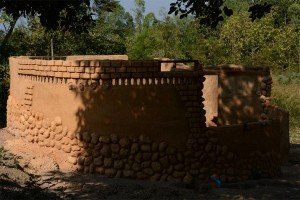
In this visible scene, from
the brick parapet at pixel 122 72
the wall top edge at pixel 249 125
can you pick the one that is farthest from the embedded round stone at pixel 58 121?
the wall top edge at pixel 249 125

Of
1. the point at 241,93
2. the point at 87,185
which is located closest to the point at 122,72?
the point at 87,185

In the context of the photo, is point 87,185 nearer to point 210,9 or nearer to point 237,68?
point 210,9

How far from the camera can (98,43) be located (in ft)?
77.5

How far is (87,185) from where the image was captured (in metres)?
8.77

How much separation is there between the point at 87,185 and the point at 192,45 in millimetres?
27845

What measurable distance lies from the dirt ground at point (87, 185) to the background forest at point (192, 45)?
270 inches

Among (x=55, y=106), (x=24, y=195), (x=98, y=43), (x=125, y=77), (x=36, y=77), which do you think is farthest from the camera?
(x=98, y=43)

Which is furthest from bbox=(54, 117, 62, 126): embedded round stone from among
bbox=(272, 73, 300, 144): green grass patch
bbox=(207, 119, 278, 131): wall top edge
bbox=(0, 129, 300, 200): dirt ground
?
bbox=(272, 73, 300, 144): green grass patch

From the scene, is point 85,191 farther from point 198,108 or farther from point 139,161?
point 198,108

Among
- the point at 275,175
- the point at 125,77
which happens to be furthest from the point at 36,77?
the point at 275,175

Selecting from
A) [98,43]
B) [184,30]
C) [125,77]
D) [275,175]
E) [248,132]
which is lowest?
[275,175]

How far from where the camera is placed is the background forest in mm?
21438

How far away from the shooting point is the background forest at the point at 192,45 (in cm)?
2144

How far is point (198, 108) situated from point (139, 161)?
4.93 ft
